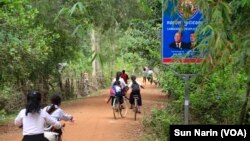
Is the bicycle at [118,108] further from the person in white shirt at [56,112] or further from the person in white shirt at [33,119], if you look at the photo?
the person in white shirt at [33,119]

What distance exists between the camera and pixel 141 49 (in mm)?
23375

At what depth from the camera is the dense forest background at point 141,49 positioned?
177 inches

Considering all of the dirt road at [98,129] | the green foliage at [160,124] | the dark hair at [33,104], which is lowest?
the dirt road at [98,129]

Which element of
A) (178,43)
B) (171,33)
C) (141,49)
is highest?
(141,49)

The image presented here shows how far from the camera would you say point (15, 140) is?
1452 centimetres

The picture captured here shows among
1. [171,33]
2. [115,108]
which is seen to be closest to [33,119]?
[171,33]

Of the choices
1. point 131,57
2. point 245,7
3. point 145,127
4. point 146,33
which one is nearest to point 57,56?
point 146,33

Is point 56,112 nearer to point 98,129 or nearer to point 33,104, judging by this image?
point 33,104

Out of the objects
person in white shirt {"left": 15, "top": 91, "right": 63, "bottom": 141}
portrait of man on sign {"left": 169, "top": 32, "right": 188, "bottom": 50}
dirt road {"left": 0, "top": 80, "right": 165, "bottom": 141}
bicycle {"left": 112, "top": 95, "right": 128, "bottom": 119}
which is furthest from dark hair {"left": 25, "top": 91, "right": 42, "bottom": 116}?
bicycle {"left": 112, "top": 95, "right": 128, "bottom": 119}

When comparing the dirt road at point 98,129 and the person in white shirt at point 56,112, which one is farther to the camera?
the dirt road at point 98,129

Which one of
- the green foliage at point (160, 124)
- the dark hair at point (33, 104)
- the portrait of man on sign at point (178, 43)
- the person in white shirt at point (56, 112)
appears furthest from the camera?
the green foliage at point (160, 124)

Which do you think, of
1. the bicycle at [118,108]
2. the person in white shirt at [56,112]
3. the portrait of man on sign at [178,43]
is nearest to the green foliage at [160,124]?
the bicycle at [118,108]

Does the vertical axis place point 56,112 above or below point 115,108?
above

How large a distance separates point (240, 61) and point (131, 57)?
38689 mm
